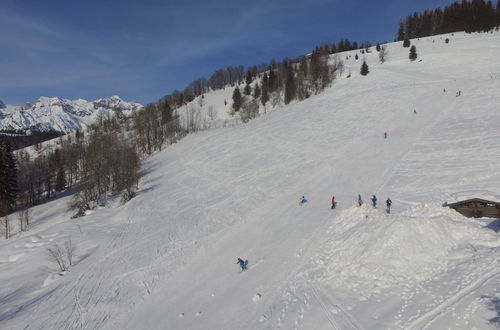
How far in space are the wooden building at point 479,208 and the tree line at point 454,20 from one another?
11934cm

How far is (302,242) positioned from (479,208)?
9925 mm

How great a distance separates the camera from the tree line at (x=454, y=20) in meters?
98.7

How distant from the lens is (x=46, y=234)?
26328 mm

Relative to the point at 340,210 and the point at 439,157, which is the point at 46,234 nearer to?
the point at 340,210

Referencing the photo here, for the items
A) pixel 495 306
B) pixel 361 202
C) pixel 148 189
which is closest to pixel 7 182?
pixel 148 189

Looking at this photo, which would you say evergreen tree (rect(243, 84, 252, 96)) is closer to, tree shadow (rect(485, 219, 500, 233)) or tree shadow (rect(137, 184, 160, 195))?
tree shadow (rect(137, 184, 160, 195))

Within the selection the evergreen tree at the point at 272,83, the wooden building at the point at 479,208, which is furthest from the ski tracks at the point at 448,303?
the evergreen tree at the point at 272,83

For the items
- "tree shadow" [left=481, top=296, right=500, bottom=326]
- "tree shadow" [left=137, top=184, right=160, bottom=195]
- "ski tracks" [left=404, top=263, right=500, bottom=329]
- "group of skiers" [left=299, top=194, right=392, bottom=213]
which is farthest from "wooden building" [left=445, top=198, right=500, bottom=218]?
"tree shadow" [left=137, top=184, right=160, bottom=195]

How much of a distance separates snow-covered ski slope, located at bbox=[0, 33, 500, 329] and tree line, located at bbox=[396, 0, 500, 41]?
77.2m

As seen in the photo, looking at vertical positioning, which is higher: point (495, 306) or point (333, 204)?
point (495, 306)

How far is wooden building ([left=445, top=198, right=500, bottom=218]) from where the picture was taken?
1494 centimetres

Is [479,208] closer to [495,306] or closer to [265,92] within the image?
[495,306]

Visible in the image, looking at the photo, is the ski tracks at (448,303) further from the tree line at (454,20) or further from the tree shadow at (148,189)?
the tree line at (454,20)

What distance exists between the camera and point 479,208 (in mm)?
15266
